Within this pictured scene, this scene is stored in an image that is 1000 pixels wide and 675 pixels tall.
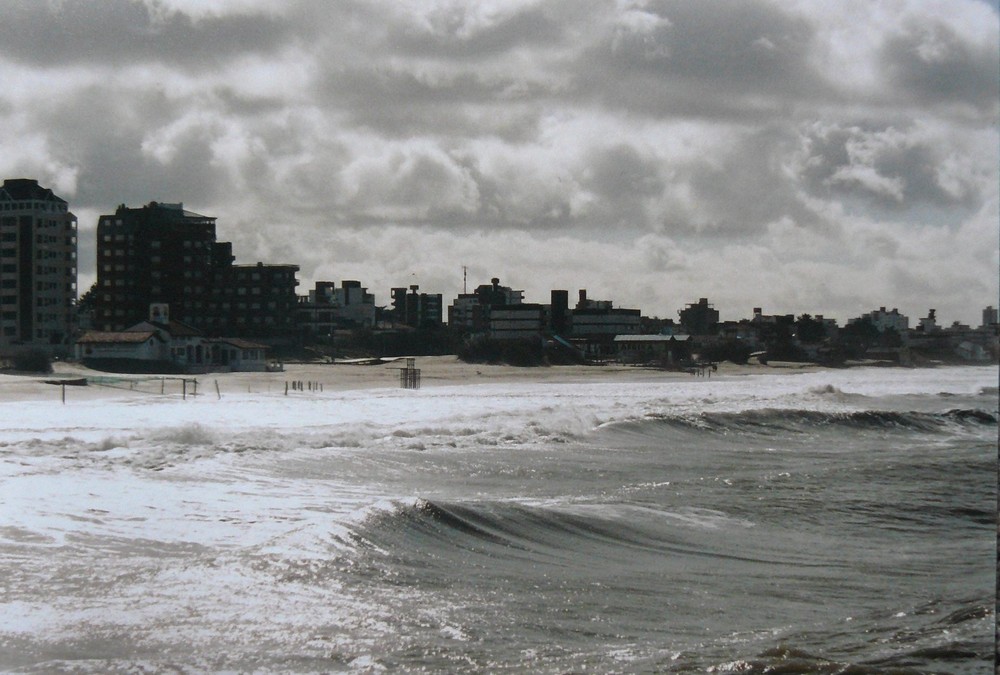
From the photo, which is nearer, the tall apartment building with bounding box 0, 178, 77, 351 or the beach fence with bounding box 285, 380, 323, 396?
the beach fence with bounding box 285, 380, 323, 396

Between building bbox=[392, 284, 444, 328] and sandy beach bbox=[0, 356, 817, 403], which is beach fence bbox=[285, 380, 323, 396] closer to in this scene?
sandy beach bbox=[0, 356, 817, 403]

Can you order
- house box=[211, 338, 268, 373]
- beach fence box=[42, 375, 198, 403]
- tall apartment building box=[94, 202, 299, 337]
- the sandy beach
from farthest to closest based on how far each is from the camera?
tall apartment building box=[94, 202, 299, 337] → house box=[211, 338, 268, 373] → beach fence box=[42, 375, 198, 403] → the sandy beach

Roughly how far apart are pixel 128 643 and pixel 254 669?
3.20 feet

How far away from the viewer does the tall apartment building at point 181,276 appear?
5662 cm

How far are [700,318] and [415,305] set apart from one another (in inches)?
992

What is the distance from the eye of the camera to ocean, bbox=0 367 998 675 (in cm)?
738

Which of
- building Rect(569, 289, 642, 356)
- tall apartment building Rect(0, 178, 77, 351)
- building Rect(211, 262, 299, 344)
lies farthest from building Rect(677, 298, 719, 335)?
tall apartment building Rect(0, 178, 77, 351)

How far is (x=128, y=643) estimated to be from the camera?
721cm

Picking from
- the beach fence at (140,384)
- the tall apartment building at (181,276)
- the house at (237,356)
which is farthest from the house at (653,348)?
the beach fence at (140,384)

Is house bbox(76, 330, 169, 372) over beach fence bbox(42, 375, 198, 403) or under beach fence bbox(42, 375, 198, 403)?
over

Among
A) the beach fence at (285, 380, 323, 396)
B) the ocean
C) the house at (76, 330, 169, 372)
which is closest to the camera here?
the ocean

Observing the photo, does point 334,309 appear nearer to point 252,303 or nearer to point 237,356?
point 252,303

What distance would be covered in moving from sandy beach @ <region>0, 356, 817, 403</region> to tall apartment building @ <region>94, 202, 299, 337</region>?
6953 millimetres

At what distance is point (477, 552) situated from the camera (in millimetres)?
10312
